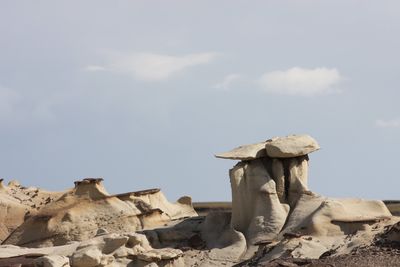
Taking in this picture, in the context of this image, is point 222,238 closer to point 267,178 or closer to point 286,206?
point 286,206

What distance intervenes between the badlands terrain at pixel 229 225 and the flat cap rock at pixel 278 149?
4 cm

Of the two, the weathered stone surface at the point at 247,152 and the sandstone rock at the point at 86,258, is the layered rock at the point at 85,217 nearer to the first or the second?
the weathered stone surface at the point at 247,152

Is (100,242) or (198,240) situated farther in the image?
(198,240)

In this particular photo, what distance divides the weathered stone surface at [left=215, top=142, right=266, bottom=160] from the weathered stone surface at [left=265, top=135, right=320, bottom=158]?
26 centimetres

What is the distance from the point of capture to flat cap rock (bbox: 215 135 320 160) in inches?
1428

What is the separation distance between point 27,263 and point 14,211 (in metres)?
16.3

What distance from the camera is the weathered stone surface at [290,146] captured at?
3625 centimetres

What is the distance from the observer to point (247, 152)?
36.6m

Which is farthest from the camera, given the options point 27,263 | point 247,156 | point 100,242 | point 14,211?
point 14,211

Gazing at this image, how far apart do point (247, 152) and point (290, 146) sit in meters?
1.70

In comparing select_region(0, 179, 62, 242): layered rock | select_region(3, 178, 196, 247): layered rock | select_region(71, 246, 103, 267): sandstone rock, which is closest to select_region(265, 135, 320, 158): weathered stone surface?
select_region(3, 178, 196, 247): layered rock

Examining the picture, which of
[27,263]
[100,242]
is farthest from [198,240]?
[27,263]

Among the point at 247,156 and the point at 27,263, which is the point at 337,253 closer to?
the point at 247,156

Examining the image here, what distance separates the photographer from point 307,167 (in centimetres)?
3700
